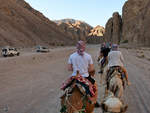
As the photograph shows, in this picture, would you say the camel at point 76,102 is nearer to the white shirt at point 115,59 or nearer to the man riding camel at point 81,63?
the man riding camel at point 81,63

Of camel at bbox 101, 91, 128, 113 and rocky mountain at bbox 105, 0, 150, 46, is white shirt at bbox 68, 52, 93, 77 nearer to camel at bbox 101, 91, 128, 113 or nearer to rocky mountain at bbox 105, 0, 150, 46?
camel at bbox 101, 91, 128, 113

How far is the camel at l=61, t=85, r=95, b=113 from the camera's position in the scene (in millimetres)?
4520

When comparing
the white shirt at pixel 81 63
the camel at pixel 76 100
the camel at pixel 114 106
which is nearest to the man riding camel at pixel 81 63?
the white shirt at pixel 81 63

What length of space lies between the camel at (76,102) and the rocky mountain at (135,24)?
2626 inches

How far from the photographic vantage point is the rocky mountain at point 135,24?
7179 centimetres

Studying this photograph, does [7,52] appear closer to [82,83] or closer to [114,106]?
[82,83]

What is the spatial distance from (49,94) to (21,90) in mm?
1919

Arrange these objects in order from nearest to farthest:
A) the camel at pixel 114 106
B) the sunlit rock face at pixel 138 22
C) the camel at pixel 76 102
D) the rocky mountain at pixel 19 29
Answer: the camel at pixel 114 106
the camel at pixel 76 102
the rocky mountain at pixel 19 29
the sunlit rock face at pixel 138 22

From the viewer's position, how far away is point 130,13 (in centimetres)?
10125

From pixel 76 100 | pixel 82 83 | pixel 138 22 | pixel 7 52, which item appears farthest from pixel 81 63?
pixel 138 22

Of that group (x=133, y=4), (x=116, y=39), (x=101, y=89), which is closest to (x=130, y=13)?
(x=133, y=4)

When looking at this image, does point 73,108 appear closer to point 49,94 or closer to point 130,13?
point 49,94

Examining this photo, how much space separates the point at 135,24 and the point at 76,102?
88.6 m

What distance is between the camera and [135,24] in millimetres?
88000
